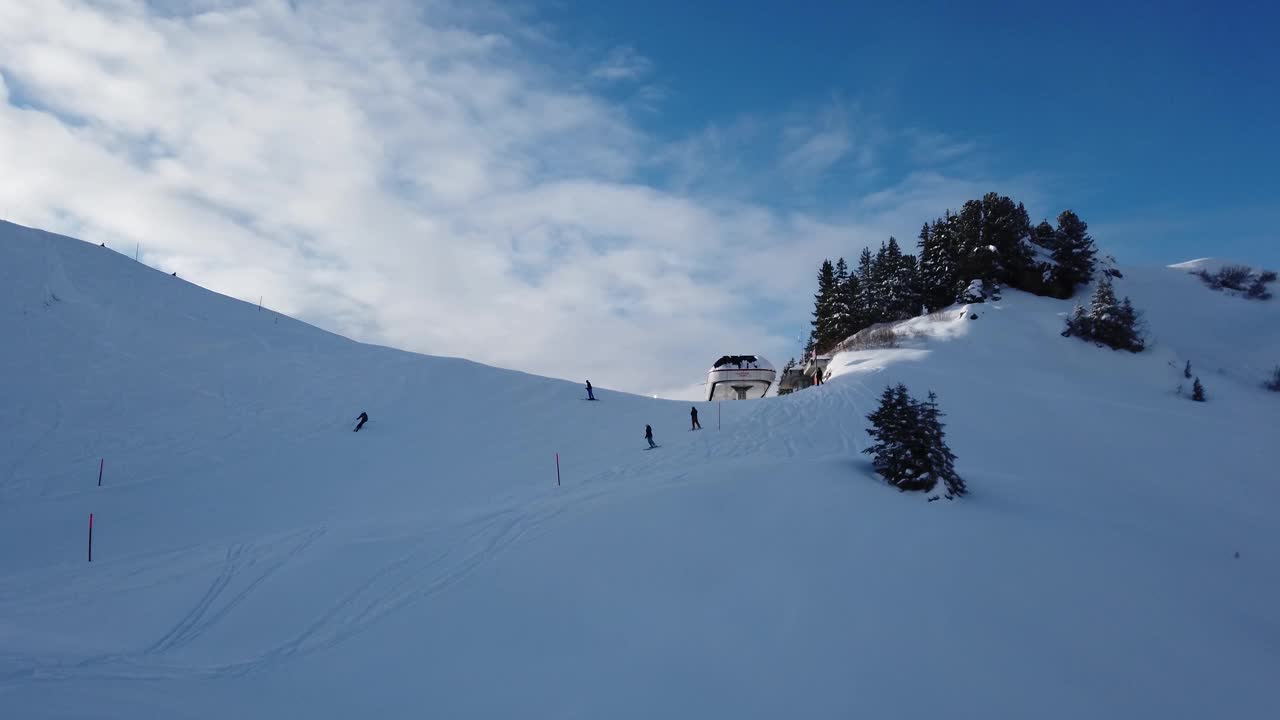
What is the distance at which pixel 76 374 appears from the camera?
23562 mm

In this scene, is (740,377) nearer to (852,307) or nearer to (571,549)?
(852,307)

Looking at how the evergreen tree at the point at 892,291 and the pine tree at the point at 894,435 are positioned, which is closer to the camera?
the pine tree at the point at 894,435

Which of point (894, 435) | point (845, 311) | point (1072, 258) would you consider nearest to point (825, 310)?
point (845, 311)

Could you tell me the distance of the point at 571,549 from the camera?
12547 millimetres

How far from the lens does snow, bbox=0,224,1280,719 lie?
28.2 ft

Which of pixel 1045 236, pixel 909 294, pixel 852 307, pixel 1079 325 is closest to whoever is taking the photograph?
pixel 1079 325

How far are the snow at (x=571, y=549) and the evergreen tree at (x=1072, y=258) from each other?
19.0m

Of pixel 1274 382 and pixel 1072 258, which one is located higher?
pixel 1072 258

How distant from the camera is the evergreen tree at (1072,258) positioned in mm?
46812

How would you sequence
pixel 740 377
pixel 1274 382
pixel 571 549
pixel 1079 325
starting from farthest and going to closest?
pixel 740 377
pixel 1079 325
pixel 1274 382
pixel 571 549

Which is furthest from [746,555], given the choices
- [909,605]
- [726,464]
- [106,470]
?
[106,470]

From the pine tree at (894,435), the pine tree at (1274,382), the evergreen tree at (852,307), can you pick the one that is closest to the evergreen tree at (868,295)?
the evergreen tree at (852,307)

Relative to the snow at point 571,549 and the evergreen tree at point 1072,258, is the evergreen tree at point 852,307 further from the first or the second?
the snow at point 571,549

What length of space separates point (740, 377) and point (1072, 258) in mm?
25514
